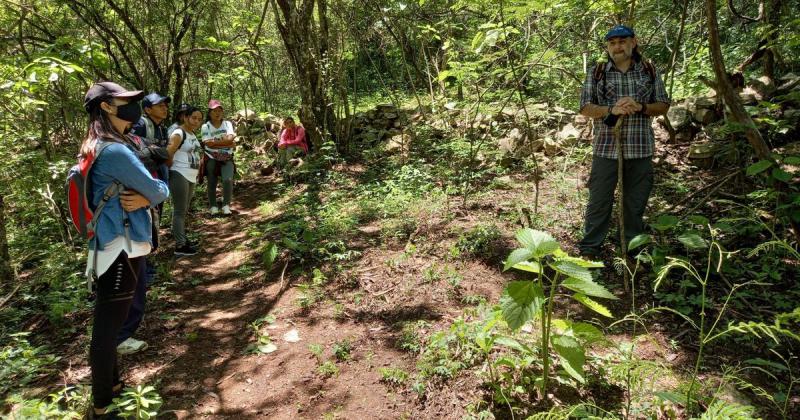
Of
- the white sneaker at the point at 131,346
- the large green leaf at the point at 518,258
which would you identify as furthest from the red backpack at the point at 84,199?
the large green leaf at the point at 518,258

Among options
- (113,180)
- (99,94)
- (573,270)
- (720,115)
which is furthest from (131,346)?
(720,115)

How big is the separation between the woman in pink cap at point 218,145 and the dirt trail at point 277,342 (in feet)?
6.79

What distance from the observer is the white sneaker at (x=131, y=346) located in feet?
11.8

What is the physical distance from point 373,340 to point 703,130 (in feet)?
18.7

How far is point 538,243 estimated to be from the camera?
2387 mm

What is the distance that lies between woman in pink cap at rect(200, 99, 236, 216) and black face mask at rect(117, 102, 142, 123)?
394 cm

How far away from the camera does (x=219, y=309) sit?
15.1 ft

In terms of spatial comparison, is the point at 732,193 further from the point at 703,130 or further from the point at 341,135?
the point at 341,135

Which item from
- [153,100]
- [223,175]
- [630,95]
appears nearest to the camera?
[630,95]

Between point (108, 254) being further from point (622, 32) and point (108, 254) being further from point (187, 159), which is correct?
point (622, 32)

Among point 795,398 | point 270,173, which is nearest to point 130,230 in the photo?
point 795,398

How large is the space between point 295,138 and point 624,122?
702 cm

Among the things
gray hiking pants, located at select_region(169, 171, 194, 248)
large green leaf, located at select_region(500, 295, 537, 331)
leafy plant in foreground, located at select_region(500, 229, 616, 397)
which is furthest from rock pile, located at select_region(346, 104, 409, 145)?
large green leaf, located at select_region(500, 295, 537, 331)

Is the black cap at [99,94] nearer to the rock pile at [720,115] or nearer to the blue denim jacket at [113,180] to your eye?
the blue denim jacket at [113,180]
